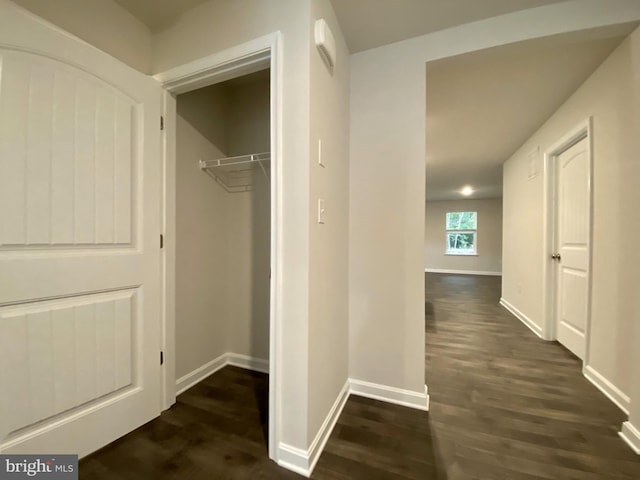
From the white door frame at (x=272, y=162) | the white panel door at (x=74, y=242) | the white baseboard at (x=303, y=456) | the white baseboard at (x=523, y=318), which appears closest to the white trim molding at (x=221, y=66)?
the white door frame at (x=272, y=162)

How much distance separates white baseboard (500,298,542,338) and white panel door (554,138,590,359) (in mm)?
248

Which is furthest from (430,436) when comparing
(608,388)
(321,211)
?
(608,388)

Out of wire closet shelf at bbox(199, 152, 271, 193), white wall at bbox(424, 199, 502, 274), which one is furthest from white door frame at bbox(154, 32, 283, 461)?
white wall at bbox(424, 199, 502, 274)

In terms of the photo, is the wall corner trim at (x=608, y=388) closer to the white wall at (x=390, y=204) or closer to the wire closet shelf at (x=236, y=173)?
the white wall at (x=390, y=204)

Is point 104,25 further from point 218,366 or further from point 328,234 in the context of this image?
point 218,366

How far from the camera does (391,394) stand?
1721 mm

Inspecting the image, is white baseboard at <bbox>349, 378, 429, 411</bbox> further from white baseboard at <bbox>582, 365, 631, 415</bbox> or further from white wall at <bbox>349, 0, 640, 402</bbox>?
white baseboard at <bbox>582, 365, 631, 415</bbox>

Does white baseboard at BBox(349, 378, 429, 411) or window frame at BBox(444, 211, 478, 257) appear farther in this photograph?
window frame at BBox(444, 211, 478, 257)

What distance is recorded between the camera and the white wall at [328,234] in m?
1.23

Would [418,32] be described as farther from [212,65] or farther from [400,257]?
[400,257]

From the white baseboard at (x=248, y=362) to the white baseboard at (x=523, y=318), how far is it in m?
3.21

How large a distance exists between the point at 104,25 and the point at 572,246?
4150 millimetres

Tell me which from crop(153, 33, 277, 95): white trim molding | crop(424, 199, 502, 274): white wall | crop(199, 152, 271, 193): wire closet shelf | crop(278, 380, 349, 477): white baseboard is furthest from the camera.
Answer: crop(424, 199, 502, 274): white wall
